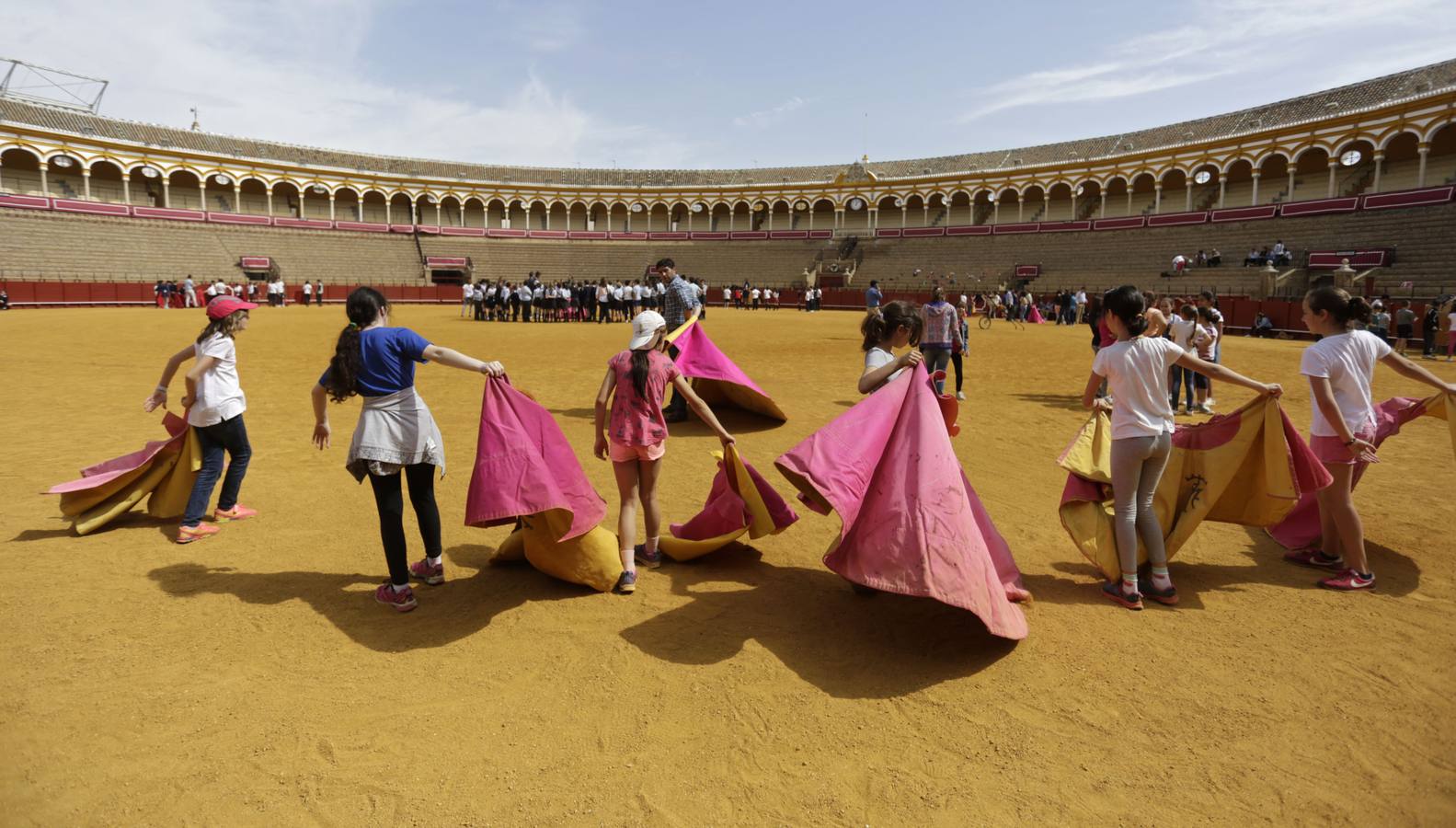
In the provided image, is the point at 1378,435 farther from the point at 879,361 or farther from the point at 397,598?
the point at 397,598

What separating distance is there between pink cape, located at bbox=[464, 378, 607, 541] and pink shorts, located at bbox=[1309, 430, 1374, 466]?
13.0 ft

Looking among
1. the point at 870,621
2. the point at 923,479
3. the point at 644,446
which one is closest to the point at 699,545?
the point at 644,446

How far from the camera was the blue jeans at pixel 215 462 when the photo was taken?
15.0 ft

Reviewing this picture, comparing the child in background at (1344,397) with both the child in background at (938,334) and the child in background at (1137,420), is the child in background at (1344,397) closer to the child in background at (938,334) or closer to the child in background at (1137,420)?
the child in background at (1137,420)

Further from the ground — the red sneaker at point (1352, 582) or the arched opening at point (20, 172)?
the arched opening at point (20, 172)

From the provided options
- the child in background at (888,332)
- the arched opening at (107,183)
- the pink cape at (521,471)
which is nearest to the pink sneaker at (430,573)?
the pink cape at (521,471)

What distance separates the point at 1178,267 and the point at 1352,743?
31.7 metres

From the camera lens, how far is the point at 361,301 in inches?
136

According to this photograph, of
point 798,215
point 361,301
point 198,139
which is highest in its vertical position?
point 198,139

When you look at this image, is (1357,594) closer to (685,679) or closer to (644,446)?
(685,679)

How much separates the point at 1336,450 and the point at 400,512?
195 inches

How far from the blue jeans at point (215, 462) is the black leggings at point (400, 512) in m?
1.82

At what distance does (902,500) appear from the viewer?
319 cm

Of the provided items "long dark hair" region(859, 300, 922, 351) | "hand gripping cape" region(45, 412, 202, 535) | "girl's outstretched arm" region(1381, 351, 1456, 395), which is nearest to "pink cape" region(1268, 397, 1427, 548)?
"girl's outstretched arm" region(1381, 351, 1456, 395)
